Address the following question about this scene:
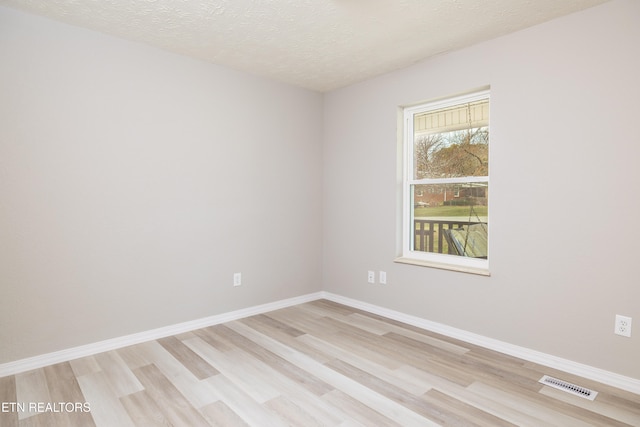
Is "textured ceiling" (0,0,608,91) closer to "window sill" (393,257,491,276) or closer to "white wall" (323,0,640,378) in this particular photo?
"white wall" (323,0,640,378)

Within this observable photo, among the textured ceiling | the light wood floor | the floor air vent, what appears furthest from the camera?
the textured ceiling

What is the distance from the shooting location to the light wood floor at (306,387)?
6.48 feet

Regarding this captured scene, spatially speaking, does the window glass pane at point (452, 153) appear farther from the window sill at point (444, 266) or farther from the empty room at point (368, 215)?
the window sill at point (444, 266)

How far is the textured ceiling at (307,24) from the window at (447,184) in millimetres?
554

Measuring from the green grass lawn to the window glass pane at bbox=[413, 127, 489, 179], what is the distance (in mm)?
294

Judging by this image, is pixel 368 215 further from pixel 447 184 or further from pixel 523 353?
pixel 523 353

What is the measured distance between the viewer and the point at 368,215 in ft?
12.7

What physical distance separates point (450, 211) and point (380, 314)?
127cm

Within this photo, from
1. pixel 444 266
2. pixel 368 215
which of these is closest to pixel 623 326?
pixel 444 266

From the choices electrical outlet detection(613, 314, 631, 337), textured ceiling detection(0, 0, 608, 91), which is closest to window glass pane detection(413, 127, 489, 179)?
textured ceiling detection(0, 0, 608, 91)

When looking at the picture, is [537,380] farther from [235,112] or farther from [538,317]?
[235,112]

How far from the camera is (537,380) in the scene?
7.82 ft

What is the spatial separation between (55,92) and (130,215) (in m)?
1.02

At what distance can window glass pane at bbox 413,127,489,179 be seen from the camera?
3.12 meters
